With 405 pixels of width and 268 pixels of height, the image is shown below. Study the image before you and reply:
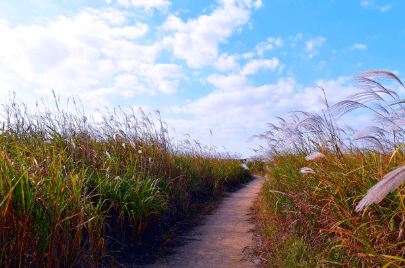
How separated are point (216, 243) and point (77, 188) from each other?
84.3 inches

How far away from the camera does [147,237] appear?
11.9 ft

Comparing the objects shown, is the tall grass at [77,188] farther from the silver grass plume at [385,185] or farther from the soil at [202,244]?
the silver grass plume at [385,185]

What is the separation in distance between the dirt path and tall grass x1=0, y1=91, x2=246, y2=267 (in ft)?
2.03

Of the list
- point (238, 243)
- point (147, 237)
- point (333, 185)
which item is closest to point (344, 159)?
point (333, 185)

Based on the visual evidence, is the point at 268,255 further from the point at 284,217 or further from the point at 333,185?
the point at 333,185

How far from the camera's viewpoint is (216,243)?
3787 mm

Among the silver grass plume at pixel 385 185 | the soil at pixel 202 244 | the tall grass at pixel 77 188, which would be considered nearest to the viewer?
the silver grass plume at pixel 385 185

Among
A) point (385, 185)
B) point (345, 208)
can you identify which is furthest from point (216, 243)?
point (385, 185)

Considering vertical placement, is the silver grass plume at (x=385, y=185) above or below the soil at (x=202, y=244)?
above

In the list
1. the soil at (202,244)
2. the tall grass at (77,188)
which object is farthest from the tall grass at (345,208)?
the tall grass at (77,188)

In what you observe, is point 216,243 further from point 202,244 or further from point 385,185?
point 385,185

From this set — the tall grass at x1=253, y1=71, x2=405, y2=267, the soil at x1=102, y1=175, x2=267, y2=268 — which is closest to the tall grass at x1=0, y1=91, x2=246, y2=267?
the soil at x1=102, y1=175, x2=267, y2=268

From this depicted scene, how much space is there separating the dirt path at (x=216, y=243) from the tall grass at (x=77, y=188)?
620 millimetres

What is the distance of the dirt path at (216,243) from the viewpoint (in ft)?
10.4
